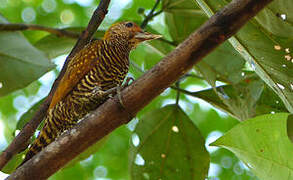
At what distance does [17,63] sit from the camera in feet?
7.52

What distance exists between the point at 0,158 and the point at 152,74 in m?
0.72

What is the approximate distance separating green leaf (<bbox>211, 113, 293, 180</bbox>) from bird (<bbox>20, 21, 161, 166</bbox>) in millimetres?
867

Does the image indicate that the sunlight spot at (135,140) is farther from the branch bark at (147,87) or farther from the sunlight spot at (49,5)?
the sunlight spot at (49,5)

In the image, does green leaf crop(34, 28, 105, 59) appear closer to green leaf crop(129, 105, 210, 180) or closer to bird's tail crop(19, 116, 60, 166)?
bird's tail crop(19, 116, 60, 166)

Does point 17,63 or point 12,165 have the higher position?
point 17,63

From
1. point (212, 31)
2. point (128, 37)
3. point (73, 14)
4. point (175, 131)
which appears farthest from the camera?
point (73, 14)

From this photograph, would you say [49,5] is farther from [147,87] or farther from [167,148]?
[147,87]

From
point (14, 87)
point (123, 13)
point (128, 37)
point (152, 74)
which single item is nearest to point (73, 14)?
point (123, 13)

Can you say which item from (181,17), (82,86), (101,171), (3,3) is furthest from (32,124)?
(3,3)

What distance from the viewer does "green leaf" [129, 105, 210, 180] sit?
2.31 meters

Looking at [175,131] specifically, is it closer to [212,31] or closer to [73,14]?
[212,31]

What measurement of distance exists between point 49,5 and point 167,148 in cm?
315

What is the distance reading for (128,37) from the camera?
2.70 metres

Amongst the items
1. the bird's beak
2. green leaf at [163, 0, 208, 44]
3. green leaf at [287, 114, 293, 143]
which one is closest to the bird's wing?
the bird's beak
